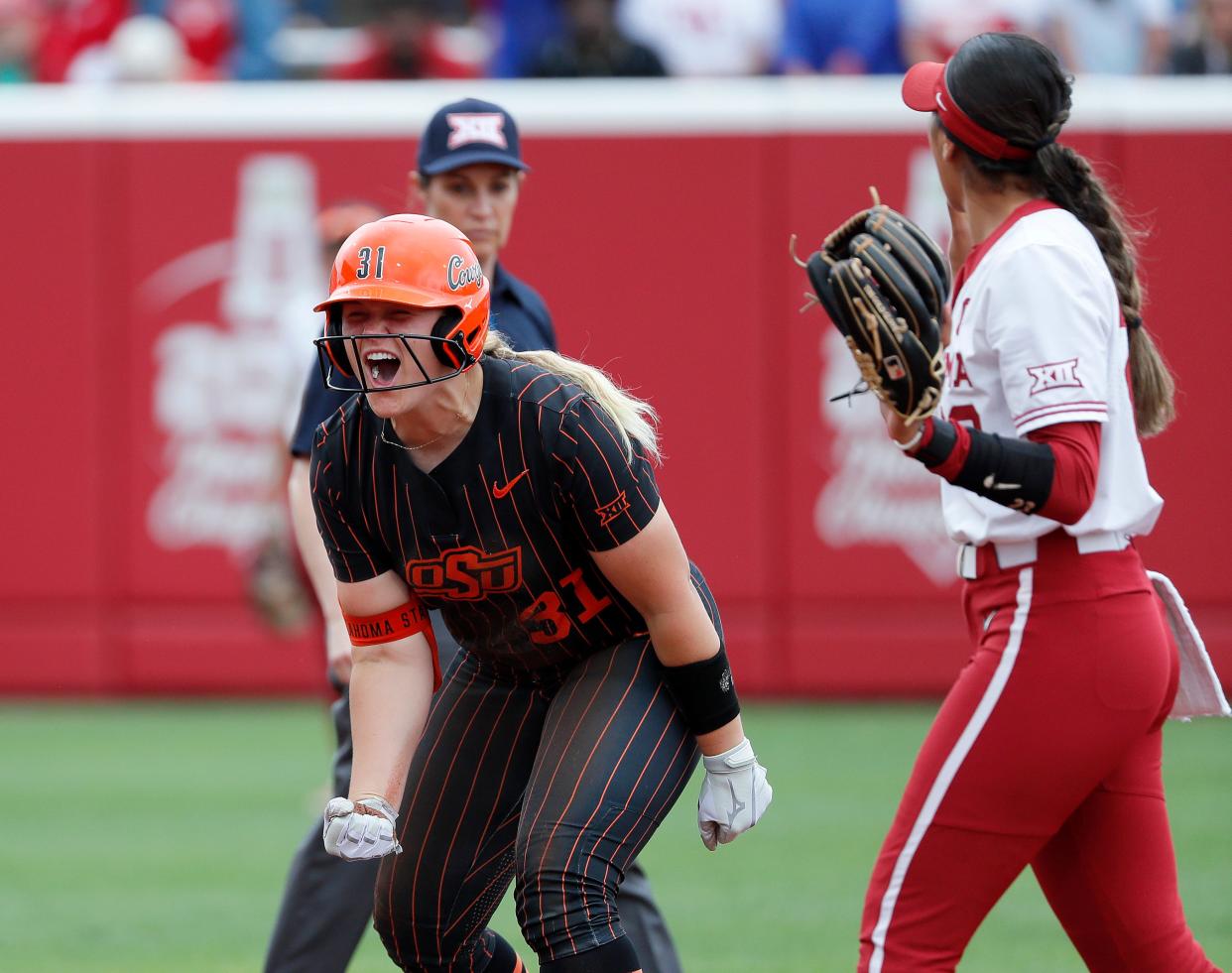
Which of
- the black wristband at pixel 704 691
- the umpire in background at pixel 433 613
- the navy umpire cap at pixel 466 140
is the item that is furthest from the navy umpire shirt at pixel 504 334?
the black wristband at pixel 704 691

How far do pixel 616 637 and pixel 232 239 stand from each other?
318 inches

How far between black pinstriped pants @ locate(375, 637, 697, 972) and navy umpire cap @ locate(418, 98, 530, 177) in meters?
1.75

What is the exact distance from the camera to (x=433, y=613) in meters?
5.11

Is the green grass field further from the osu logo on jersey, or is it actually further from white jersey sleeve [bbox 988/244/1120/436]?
white jersey sleeve [bbox 988/244/1120/436]

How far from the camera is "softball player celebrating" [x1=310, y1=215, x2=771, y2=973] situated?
380 cm

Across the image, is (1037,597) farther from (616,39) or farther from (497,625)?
(616,39)

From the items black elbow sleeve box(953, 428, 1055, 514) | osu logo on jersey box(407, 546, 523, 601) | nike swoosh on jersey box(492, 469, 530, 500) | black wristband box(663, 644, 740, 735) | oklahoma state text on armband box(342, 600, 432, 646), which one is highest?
nike swoosh on jersey box(492, 469, 530, 500)

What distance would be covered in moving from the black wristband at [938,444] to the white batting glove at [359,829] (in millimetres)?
1390

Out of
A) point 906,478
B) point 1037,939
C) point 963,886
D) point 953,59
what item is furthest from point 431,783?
point 906,478

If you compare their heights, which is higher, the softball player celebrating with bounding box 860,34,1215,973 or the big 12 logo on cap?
the big 12 logo on cap

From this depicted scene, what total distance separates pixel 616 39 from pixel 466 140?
6531mm

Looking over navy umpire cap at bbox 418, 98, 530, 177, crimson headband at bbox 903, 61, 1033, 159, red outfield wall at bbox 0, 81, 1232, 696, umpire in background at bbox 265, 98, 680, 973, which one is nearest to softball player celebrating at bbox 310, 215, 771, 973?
umpire in background at bbox 265, 98, 680, 973

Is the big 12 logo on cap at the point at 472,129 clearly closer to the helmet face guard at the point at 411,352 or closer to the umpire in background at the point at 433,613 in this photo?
the umpire in background at the point at 433,613

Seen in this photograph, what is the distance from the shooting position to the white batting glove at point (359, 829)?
3939mm
